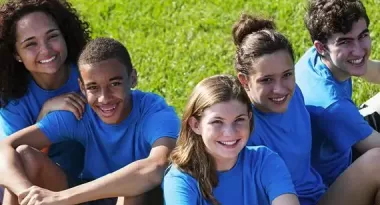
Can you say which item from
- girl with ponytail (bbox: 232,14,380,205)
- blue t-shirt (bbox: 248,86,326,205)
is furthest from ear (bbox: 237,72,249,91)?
blue t-shirt (bbox: 248,86,326,205)

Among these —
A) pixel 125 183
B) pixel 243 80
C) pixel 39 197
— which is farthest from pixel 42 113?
pixel 243 80

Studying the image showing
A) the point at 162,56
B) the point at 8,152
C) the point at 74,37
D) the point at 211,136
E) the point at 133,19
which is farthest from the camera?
the point at 133,19

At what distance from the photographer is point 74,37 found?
470cm

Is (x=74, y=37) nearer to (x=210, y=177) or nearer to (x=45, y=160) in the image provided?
(x=45, y=160)

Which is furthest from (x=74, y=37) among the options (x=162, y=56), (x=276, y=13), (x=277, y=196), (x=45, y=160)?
(x=276, y=13)

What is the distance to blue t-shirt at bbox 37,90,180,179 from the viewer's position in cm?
428

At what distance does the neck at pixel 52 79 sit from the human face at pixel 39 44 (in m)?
0.04

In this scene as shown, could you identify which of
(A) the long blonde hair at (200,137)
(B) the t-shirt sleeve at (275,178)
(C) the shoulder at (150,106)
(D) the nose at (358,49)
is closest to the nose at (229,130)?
(A) the long blonde hair at (200,137)

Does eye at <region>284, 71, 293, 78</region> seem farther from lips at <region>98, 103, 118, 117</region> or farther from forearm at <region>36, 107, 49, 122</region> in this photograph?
forearm at <region>36, 107, 49, 122</region>

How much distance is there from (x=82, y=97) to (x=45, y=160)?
13.6 inches

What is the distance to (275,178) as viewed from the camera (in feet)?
12.9

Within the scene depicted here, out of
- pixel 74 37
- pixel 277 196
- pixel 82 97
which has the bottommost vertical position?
pixel 277 196

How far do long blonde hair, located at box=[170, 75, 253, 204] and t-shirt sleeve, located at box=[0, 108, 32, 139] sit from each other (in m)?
0.91

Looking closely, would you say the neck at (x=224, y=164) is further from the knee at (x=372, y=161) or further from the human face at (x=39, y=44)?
the human face at (x=39, y=44)
